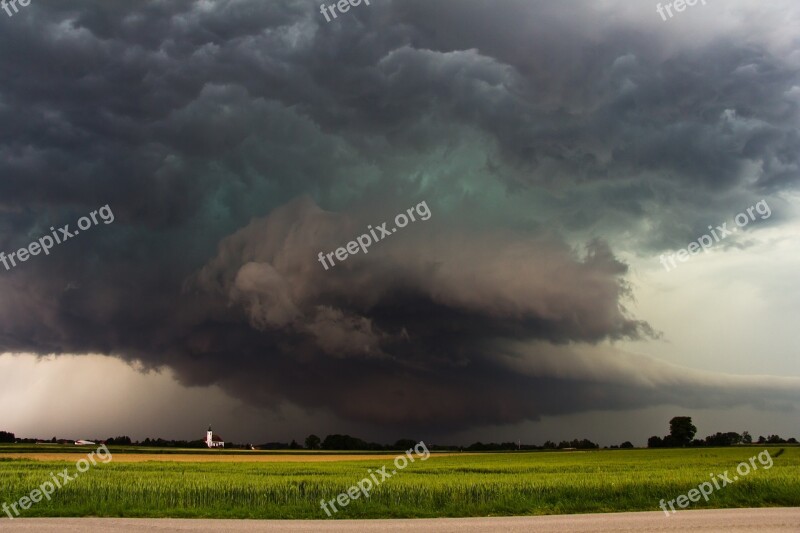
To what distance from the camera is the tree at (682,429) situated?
566ft

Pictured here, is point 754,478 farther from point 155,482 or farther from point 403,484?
point 155,482

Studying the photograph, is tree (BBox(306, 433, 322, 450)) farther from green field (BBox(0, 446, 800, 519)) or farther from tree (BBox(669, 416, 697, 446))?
green field (BBox(0, 446, 800, 519))

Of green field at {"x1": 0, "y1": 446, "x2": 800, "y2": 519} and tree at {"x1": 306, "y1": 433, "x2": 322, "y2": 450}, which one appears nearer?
green field at {"x1": 0, "y1": 446, "x2": 800, "y2": 519}

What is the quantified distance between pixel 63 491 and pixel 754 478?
102ft

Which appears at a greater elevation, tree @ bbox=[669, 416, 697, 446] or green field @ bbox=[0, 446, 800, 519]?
green field @ bbox=[0, 446, 800, 519]

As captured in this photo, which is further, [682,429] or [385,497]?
[682,429]

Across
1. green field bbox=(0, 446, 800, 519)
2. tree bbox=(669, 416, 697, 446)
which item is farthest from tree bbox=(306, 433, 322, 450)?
green field bbox=(0, 446, 800, 519)

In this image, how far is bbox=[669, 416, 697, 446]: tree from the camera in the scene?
566 ft

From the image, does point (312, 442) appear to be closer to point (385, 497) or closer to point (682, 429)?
point (682, 429)

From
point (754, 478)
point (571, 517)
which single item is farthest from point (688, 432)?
point (571, 517)

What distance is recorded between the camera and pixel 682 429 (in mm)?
176750

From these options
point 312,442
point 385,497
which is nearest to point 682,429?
point 312,442

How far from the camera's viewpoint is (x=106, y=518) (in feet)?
71.9

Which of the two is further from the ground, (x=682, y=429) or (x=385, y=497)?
(x=385, y=497)
